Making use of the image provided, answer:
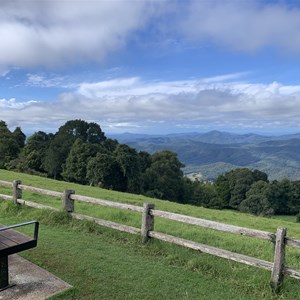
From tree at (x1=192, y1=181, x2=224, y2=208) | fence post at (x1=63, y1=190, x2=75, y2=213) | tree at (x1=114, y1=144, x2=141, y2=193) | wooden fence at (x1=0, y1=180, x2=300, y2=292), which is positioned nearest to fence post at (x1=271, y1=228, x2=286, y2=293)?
wooden fence at (x1=0, y1=180, x2=300, y2=292)

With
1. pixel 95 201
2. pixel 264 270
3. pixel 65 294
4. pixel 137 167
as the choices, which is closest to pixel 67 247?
pixel 95 201

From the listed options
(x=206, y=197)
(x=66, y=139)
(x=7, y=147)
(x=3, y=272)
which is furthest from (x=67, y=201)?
(x=206, y=197)

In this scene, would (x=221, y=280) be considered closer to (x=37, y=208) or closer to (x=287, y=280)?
(x=287, y=280)

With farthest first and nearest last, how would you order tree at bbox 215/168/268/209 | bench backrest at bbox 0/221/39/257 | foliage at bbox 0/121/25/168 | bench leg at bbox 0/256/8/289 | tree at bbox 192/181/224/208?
tree at bbox 215/168/268/209, tree at bbox 192/181/224/208, foliage at bbox 0/121/25/168, bench leg at bbox 0/256/8/289, bench backrest at bbox 0/221/39/257

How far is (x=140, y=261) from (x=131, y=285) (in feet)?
3.50

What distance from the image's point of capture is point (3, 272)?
5.27 m

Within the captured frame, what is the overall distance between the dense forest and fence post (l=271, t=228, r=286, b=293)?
44.3 metres

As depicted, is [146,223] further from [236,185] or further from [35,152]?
[236,185]

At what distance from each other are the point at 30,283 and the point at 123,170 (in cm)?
4642

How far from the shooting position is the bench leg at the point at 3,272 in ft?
17.1

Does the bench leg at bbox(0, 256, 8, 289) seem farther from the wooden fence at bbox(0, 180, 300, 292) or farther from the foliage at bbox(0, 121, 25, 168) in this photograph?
the foliage at bbox(0, 121, 25, 168)

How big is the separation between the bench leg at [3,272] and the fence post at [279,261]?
4.51 meters

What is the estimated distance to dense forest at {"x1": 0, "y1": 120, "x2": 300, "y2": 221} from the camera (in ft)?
171

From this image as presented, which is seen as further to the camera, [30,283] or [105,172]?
[105,172]
